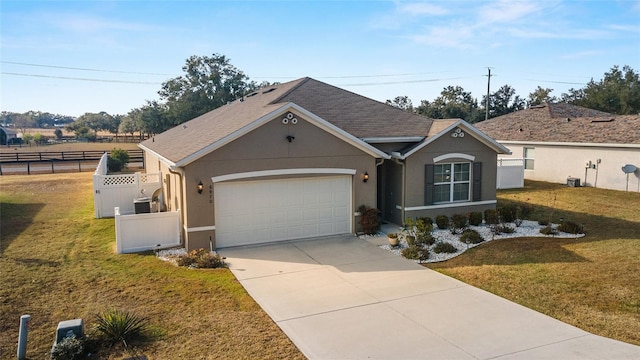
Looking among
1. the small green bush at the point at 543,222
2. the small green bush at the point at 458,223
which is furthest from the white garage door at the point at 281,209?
the small green bush at the point at 543,222

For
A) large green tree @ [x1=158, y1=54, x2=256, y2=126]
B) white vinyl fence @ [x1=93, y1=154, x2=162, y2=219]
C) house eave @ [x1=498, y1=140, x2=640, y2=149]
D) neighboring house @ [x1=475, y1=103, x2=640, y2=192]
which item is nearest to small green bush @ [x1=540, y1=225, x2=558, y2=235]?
neighboring house @ [x1=475, y1=103, x2=640, y2=192]

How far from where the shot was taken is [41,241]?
13438mm

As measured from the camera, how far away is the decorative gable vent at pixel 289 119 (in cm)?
1303

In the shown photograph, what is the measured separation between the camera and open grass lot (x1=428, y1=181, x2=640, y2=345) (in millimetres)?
8078

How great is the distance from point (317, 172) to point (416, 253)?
3904 millimetres

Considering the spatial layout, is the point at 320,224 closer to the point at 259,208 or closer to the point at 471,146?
the point at 259,208

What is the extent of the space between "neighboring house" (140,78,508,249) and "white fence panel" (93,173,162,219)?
2.45m

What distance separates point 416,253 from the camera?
11867 millimetres

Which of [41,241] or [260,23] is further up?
[260,23]

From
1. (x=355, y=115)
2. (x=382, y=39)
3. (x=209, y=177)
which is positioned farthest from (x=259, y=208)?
(x=382, y=39)

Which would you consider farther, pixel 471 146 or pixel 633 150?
pixel 633 150

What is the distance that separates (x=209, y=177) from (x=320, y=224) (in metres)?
3.81

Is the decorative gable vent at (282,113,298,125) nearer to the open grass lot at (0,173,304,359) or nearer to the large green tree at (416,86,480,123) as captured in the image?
the open grass lot at (0,173,304,359)

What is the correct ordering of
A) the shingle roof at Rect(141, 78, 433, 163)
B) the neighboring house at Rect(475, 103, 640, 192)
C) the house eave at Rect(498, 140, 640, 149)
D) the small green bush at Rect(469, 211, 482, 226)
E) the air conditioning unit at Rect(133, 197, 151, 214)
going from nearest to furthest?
the small green bush at Rect(469, 211, 482, 226) < the shingle roof at Rect(141, 78, 433, 163) < the air conditioning unit at Rect(133, 197, 151, 214) < the house eave at Rect(498, 140, 640, 149) < the neighboring house at Rect(475, 103, 640, 192)
